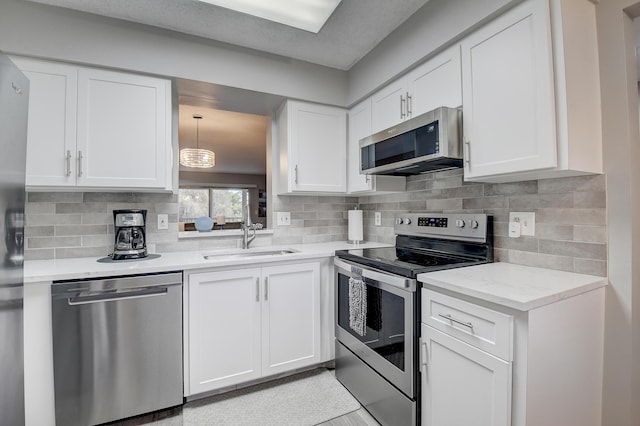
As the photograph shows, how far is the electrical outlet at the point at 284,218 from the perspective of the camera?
260cm

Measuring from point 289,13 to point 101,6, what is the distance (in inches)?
44.1

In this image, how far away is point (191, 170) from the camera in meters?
7.72

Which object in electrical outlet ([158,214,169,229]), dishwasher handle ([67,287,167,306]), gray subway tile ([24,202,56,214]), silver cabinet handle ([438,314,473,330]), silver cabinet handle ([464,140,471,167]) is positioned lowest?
silver cabinet handle ([438,314,473,330])

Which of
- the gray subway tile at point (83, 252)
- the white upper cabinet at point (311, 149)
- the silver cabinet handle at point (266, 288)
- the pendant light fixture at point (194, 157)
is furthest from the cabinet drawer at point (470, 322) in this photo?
the pendant light fixture at point (194, 157)

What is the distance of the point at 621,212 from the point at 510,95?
668 mm

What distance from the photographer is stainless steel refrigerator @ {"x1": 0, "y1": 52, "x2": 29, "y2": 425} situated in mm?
890

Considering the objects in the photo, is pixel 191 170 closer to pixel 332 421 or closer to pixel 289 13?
pixel 289 13

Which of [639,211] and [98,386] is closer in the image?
[639,211]

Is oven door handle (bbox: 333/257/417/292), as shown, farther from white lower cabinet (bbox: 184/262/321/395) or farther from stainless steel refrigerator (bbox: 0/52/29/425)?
stainless steel refrigerator (bbox: 0/52/29/425)

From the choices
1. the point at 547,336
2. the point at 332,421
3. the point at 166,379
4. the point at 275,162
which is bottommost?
the point at 332,421

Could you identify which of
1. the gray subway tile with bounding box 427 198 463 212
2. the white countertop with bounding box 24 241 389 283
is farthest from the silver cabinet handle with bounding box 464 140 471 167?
the white countertop with bounding box 24 241 389 283

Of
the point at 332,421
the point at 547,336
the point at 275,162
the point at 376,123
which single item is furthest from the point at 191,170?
the point at 547,336

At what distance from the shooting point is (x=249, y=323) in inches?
75.3

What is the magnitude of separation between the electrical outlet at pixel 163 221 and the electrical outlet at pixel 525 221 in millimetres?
2276
